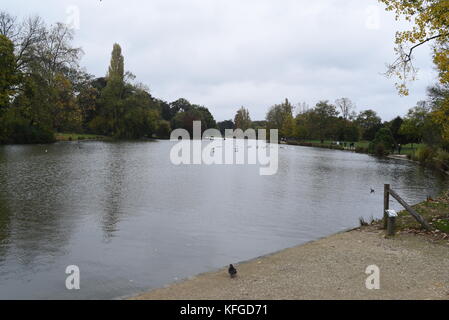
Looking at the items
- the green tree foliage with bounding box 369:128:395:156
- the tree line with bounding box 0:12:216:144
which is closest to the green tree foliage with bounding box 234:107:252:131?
the tree line with bounding box 0:12:216:144

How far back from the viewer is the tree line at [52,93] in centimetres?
4353

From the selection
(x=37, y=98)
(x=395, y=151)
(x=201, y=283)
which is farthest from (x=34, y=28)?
(x=395, y=151)

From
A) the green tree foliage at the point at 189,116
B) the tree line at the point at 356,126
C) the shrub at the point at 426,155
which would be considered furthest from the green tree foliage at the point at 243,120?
the shrub at the point at 426,155

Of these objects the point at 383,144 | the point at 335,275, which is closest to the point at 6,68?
the point at 335,275

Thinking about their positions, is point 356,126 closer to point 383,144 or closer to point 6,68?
point 383,144

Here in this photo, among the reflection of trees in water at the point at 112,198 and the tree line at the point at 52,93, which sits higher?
the tree line at the point at 52,93

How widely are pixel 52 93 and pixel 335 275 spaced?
50.5 meters

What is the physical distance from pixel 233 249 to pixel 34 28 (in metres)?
44.8

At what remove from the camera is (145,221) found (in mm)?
13609

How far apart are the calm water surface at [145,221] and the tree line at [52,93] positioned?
21080 millimetres

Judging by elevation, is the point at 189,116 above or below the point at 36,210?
above

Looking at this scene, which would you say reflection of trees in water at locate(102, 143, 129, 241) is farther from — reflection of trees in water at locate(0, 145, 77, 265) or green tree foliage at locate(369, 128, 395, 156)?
green tree foliage at locate(369, 128, 395, 156)

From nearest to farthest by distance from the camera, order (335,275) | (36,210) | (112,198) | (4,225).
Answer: (335,275) → (4,225) → (36,210) → (112,198)

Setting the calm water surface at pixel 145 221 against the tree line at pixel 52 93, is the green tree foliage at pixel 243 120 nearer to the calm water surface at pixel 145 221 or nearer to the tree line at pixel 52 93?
the tree line at pixel 52 93
